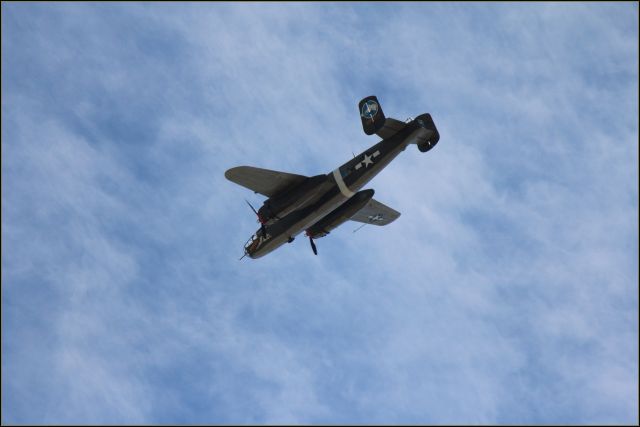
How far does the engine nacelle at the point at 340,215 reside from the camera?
2287 inches

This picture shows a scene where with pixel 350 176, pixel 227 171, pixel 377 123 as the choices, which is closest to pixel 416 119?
pixel 377 123

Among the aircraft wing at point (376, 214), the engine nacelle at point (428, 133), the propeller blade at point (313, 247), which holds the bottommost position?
the propeller blade at point (313, 247)

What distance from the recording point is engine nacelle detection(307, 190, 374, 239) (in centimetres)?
5809

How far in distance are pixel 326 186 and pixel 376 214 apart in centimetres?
1137

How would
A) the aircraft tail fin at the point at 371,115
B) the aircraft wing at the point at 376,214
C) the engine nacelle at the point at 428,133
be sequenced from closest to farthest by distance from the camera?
the aircraft tail fin at the point at 371,115 → the engine nacelle at the point at 428,133 → the aircraft wing at the point at 376,214

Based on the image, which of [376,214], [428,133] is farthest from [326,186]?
[376,214]

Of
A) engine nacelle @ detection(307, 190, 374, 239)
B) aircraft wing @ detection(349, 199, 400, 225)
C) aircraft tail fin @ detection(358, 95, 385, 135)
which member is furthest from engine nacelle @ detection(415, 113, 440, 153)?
aircraft wing @ detection(349, 199, 400, 225)

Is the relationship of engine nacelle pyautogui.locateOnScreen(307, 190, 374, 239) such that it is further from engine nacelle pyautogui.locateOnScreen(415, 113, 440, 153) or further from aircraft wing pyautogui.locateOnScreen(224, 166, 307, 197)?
engine nacelle pyautogui.locateOnScreen(415, 113, 440, 153)

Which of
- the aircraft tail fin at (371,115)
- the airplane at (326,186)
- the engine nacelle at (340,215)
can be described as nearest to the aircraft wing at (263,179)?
the airplane at (326,186)

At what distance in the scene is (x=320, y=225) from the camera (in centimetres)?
6006

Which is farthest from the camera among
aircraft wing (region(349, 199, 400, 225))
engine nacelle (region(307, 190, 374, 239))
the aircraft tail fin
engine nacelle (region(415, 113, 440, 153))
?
aircraft wing (region(349, 199, 400, 225))

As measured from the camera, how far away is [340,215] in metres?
59.2

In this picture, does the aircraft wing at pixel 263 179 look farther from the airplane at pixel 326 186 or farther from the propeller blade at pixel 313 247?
the propeller blade at pixel 313 247

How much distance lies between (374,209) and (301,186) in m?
10.9
